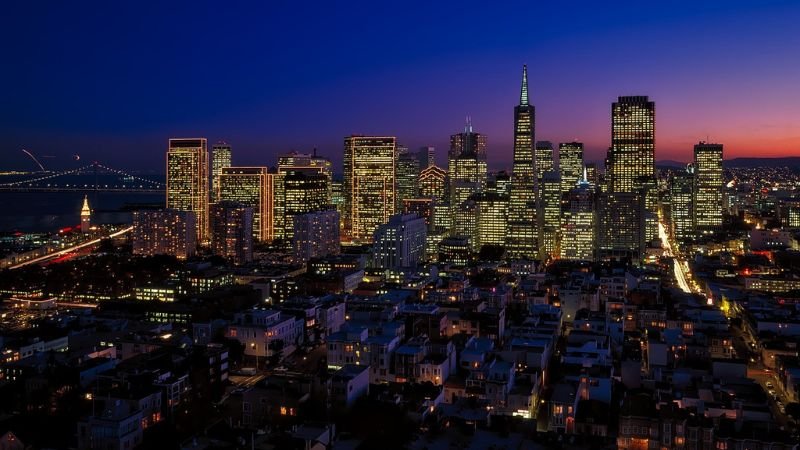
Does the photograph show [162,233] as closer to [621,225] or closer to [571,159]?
[621,225]

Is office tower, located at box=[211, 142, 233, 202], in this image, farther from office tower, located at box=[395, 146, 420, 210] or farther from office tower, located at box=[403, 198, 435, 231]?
office tower, located at box=[403, 198, 435, 231]

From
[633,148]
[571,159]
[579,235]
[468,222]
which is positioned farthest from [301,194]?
[571,159]

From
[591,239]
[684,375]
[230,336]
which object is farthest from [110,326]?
[591,239]

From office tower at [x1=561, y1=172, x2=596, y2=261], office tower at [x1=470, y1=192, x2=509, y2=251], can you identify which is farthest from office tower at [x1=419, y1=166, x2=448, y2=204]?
office tower at [x1=561, y1=172, x2=596, y2=261]

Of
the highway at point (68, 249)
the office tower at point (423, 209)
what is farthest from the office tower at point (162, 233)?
the office tower at point (423, 209)

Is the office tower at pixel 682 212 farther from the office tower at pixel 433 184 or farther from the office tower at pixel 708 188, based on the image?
the office tower at pixel 433 184

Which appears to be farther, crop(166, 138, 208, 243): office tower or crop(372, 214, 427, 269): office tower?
crop(166, 138, 208, 243): office tower

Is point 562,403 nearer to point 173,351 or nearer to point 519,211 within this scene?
point 173,351
